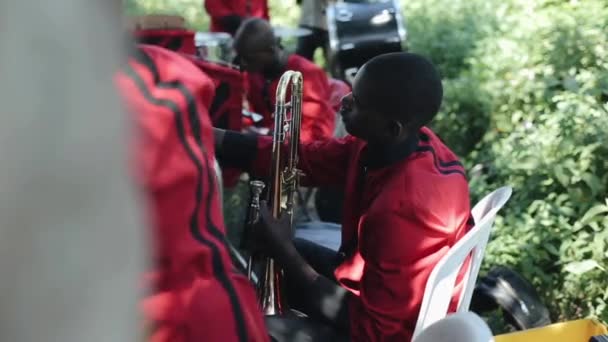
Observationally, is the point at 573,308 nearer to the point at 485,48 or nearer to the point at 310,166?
the point at 310,166

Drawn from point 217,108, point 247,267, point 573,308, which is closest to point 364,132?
point 247,267

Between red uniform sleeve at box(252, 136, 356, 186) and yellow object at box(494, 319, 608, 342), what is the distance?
62cm

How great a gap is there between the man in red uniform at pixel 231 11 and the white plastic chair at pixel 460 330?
381cm

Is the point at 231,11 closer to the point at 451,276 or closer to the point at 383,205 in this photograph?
the point at 383,205

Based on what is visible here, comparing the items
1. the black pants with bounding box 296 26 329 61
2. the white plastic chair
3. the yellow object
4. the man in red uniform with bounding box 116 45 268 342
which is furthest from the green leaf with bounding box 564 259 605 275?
the black pants with bounding box 296 26 329 61

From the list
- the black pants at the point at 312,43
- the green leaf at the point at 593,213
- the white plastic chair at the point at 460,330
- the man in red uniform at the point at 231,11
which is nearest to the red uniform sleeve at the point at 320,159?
the white plastic chair at the point at 460,330

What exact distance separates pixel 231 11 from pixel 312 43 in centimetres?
67

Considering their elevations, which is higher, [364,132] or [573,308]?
[364,132]

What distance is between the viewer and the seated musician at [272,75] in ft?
11.7

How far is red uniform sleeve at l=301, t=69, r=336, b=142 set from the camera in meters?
3.52

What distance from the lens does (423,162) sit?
82.5 inches

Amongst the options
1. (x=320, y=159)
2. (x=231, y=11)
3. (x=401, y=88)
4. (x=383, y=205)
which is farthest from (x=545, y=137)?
(x=231, y=11)

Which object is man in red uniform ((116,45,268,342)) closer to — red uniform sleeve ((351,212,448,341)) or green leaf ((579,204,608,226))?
red uniform sleeve ((351,212,448,341))

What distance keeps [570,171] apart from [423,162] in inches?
54.9
